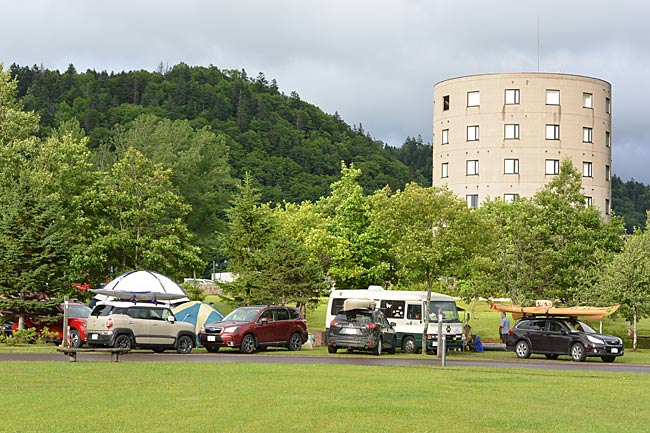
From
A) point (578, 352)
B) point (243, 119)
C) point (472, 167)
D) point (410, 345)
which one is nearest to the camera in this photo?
point (578, 352)

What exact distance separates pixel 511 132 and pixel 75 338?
2447 inches

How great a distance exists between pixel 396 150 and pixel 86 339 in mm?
154899

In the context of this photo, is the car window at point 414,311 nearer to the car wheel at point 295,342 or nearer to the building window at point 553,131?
the car wheel at point 295,342

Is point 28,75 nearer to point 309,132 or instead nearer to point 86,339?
point 309,132

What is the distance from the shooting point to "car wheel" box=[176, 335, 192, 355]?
32.3 metres

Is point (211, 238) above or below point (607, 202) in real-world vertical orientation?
below

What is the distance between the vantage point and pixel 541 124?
87.9 meters

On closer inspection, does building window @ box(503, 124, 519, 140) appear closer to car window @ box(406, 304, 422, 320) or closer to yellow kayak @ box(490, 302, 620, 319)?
yellow kayak @ box(490, 302, 620, 319)

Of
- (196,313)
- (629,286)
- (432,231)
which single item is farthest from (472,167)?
(196,313)

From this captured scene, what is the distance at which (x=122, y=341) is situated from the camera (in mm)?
30734

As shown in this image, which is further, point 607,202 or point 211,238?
point 607,202

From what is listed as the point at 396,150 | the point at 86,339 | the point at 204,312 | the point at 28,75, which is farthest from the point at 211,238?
the point at 396,150

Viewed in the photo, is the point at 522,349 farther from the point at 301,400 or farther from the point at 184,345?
the point at 301,400

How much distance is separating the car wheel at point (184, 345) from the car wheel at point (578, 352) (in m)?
14.2
